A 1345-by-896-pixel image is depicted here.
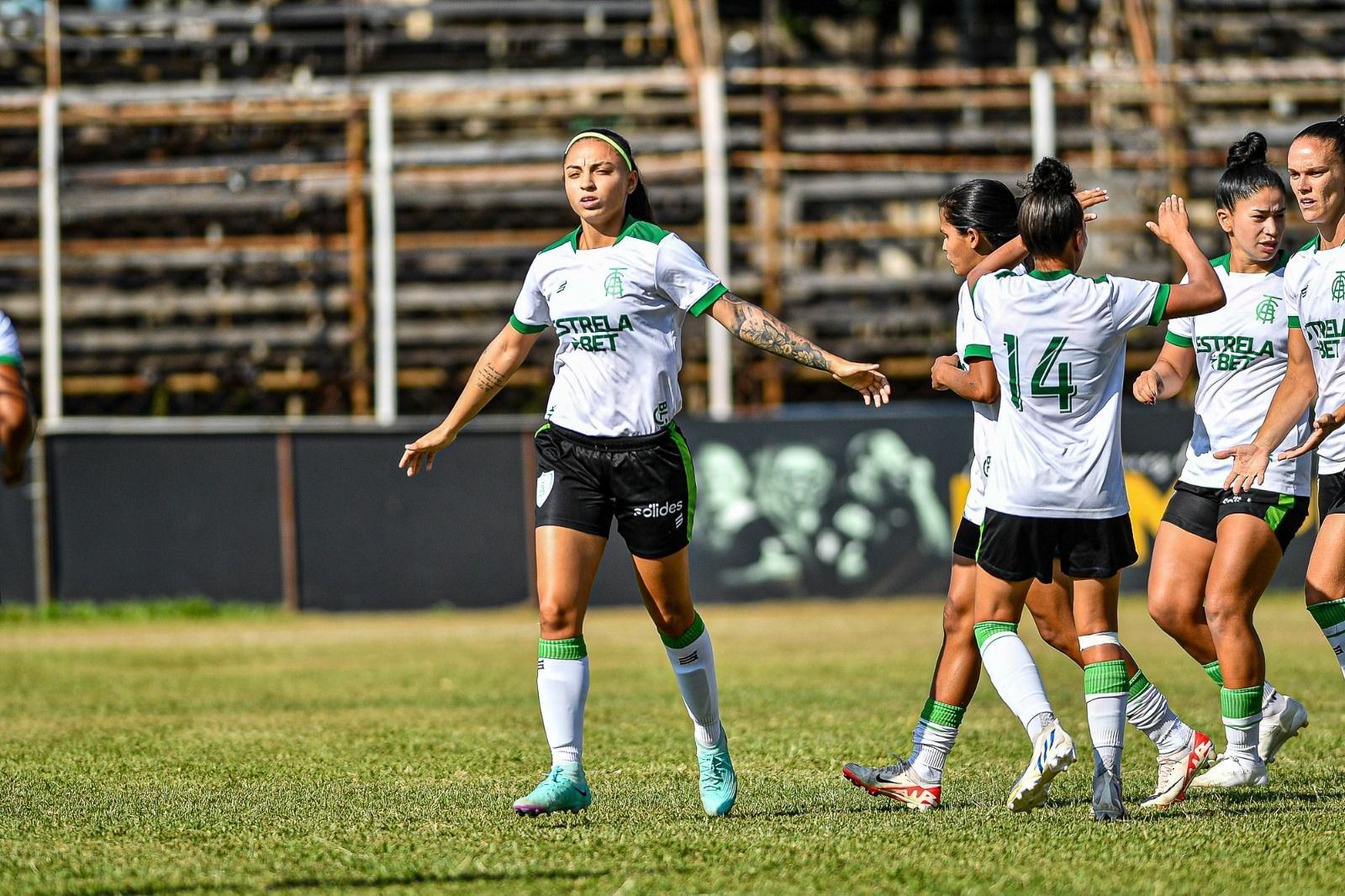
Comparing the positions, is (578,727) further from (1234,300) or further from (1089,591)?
(1234,300)

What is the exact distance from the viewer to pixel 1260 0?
23.6 metres

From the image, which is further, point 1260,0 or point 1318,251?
point 1260,0

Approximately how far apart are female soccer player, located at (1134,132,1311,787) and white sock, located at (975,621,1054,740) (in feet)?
3.47

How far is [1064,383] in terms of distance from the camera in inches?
220

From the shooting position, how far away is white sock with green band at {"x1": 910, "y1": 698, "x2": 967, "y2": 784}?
6.05m

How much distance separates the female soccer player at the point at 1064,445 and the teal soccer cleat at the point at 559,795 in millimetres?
1454

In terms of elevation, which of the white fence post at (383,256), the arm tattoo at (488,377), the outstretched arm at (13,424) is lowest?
the outstretched arm at (13,424)

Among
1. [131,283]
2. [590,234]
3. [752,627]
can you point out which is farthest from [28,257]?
[590,234]

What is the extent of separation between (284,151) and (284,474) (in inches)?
221

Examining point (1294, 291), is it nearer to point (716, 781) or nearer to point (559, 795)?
point (716, 781)

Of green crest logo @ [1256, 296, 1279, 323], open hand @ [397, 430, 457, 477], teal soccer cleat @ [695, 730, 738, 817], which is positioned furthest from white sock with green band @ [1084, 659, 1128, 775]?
open hand @ [397, 430, 457, 477]

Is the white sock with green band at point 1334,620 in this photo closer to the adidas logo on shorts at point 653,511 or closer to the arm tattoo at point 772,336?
the arm tattoo at point 772,336

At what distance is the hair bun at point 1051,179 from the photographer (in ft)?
18.3

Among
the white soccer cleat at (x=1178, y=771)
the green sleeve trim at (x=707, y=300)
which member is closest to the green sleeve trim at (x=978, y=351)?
the green sleeve trim at (x=707, y=300)
